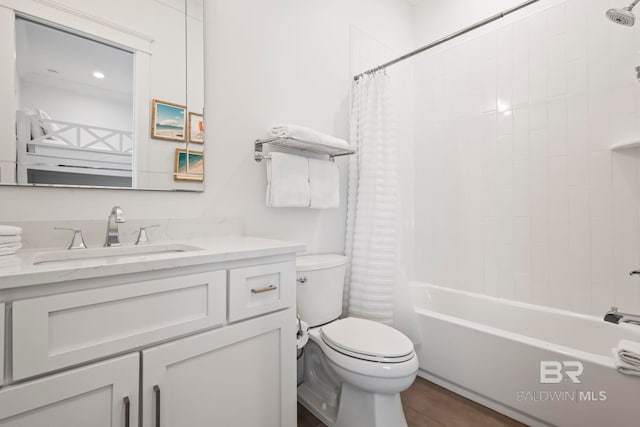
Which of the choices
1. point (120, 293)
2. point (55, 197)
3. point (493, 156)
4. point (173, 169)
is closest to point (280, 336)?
point (120, 293)

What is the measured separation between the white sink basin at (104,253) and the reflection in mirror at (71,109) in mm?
268

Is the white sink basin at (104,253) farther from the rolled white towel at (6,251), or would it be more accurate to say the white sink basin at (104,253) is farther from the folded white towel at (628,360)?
the folded white towel at (628,360)

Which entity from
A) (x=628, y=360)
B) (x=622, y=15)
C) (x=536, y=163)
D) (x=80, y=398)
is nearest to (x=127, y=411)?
(x=80, y=398)

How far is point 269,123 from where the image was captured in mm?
1686

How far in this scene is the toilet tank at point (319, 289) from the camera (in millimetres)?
1503

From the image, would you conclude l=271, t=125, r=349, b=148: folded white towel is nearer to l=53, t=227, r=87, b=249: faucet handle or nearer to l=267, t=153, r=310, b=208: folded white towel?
l=267, t=153, r=310, b=208: folded white towel

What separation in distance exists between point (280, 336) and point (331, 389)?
0.66 metres

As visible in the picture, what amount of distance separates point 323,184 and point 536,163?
55.4 inches

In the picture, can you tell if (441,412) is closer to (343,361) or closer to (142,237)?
(343,361)

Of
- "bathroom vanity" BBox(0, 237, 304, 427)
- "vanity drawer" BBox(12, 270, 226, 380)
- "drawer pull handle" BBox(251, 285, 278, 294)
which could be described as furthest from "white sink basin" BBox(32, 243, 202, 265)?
"drawer pull handle" BBox(251, 285, 278, 294)

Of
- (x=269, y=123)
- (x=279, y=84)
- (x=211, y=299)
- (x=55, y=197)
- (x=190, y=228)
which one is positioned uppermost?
(x=279, y=84)

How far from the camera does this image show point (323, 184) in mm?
1796

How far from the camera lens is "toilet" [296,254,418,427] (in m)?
1.24

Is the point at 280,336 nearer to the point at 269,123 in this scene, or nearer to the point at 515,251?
the point at 269,123
